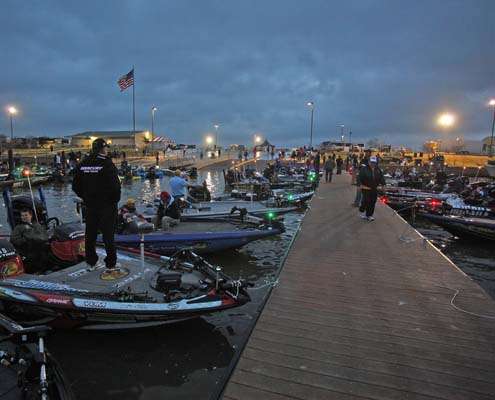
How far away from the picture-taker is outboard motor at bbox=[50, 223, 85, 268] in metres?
7.59

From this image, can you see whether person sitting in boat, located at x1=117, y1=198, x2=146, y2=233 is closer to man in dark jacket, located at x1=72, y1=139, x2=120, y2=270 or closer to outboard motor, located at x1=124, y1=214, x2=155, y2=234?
outboard motor, located at x1=124, y1=214, x2=155, y2=234

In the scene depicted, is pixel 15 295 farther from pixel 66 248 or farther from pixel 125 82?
pixel 125 82

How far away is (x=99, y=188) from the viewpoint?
5.94m

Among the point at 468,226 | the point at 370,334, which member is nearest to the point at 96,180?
the point at 370,334

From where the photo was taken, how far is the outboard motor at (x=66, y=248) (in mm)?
7590

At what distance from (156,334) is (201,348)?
908mm

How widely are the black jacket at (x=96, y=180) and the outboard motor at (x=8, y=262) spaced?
1692 mm

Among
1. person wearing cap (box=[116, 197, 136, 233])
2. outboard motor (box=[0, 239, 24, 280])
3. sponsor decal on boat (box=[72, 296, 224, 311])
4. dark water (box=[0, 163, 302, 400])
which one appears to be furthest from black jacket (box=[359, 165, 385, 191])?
outboard motor (box=[0, 239, 24, 280])

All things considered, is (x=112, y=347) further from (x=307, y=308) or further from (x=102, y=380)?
(x=307, y=308)

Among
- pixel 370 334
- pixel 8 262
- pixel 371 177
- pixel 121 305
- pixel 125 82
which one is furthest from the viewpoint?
pixel 125 82

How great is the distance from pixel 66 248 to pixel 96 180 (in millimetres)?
2443

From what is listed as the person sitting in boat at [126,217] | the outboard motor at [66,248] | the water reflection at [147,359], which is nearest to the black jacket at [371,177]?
the person sitting in boat at [126,217]

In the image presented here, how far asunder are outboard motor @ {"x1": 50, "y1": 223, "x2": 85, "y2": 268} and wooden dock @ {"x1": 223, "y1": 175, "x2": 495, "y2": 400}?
4107 millimetres

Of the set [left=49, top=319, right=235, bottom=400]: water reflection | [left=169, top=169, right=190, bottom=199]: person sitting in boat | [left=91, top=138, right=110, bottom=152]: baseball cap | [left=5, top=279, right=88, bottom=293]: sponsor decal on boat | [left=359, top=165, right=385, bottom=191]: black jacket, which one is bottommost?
[left=49, top=319, right=235, bottom=400]: water reflection
